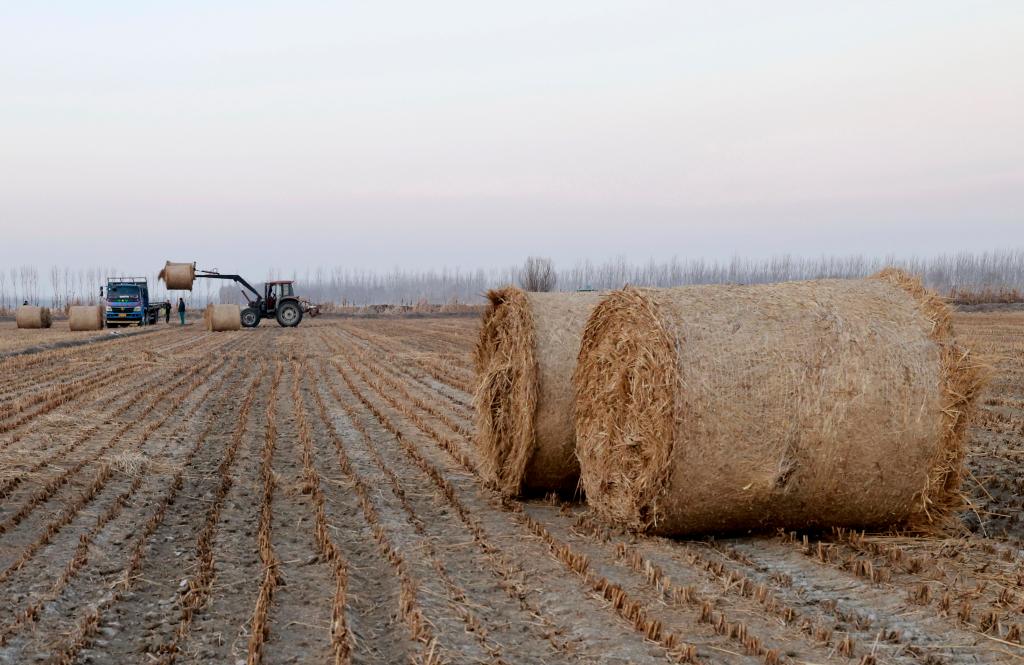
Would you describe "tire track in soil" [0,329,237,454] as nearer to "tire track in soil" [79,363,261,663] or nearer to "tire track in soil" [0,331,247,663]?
"tire track in soil" [79,363,261,663]

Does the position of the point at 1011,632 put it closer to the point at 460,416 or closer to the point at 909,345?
the point at 909,345

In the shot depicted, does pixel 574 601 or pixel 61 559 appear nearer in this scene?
pixel 574 601

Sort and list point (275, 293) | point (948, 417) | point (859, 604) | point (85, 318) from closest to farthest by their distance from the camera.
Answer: point (859, 604) < point (948, 417) < point (85, 318) < point (275, 293)

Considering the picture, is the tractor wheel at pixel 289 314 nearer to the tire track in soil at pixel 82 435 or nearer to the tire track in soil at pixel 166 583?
the tire track in soil at pixel 82 435

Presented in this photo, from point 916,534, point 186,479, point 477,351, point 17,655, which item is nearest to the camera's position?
point 17,655

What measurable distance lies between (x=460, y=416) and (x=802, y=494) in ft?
21.0

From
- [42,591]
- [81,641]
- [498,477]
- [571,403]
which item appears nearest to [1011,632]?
[571,403]

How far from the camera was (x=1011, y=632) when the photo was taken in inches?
163

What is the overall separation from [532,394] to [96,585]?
11.3ft

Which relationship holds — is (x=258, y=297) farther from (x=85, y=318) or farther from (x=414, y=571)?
(x=414, y=571)

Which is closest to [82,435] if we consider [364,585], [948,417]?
[364,585]

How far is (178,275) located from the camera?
35.0 m

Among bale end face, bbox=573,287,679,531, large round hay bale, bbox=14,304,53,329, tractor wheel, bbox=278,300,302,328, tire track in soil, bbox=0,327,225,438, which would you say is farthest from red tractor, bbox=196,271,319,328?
bale end face, bbox=573,287,679,531

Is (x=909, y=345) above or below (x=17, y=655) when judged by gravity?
above
